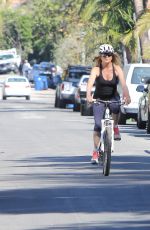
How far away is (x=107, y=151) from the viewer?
16.5 meters

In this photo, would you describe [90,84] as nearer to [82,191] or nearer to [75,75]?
[82,191]

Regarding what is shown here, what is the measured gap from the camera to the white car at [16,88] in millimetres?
63059

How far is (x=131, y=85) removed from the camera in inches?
1310

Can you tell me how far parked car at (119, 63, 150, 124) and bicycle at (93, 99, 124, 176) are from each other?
1596 centimetres

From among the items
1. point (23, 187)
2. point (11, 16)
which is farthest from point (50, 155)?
point (11, 16)

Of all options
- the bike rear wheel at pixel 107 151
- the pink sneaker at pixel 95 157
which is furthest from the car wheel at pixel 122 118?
the bike rear wheel at pixel 107 151

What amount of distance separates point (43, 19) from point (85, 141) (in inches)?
2697

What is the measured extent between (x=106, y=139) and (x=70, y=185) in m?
1.80

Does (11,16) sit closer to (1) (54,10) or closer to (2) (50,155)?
(1) (54,10)

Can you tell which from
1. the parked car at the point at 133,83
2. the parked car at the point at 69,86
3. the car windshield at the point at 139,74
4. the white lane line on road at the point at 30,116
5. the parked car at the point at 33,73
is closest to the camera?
the parked car at the point at 133,83

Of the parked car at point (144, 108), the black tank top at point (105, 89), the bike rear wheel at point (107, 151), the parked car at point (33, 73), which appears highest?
the black tank top at point (105, 89)

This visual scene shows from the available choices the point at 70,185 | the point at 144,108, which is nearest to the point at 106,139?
the point at 70,185

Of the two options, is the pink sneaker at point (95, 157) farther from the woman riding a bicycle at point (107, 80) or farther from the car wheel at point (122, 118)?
the car wheel at point (122, 118)

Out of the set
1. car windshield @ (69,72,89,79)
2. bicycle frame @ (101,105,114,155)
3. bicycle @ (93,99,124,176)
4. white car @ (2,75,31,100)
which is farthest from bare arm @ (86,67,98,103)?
white car @ (2,75,31,100)
